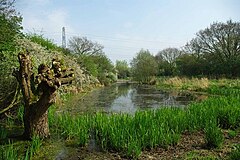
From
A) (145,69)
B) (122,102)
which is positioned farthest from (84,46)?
(122,102)

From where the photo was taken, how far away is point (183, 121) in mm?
7863

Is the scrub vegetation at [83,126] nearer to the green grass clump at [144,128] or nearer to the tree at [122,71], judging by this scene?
the green grass clump at [144,128]

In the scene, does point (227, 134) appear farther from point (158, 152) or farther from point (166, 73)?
point (166, 73)

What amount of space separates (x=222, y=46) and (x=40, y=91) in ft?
123

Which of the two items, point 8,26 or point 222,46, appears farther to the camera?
point 222,46

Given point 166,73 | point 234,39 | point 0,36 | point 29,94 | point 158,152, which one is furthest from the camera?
point 166,73

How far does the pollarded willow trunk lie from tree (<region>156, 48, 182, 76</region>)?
48125mm

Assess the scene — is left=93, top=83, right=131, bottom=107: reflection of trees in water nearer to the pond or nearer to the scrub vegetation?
the pond

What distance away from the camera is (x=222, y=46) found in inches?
1586

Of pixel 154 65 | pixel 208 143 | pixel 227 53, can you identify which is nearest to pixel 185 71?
pixel 154 65

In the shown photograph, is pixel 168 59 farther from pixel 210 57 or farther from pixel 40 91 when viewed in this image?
pixel 40 91

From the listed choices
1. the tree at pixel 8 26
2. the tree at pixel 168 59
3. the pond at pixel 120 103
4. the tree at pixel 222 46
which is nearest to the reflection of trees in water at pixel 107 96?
the pond at pixel 120 103

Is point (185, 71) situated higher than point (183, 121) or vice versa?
point (185, 71)

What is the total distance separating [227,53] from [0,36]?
36646 millimetres
